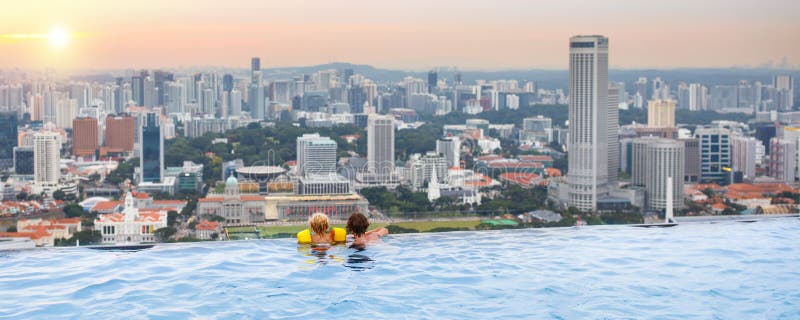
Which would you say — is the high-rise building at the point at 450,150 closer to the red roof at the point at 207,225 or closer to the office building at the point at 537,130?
the office building at the point at 537,130

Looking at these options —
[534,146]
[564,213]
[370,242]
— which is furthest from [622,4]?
[370,242]

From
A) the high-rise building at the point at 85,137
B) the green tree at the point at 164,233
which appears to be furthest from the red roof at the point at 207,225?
the high-rise building at the point at 85,137

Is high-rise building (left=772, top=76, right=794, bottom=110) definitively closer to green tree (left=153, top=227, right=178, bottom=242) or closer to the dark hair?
green tree (left=153, top=227, right=178, bottom=242)

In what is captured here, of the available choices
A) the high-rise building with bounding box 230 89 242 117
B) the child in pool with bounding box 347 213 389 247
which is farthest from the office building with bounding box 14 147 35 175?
the child in pool with bounding box 347 213 389 247

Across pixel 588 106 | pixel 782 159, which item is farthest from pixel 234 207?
pixel 782 159

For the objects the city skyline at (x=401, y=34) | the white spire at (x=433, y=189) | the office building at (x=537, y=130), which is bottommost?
the white spire at (x=433, y=189)

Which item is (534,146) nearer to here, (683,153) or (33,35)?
(683,153)
